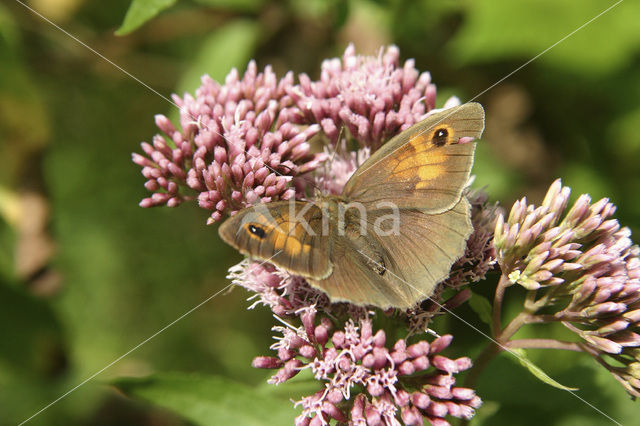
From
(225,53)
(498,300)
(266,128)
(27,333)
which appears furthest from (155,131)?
(498,300)

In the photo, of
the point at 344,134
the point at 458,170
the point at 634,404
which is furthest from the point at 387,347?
the point at 634,404

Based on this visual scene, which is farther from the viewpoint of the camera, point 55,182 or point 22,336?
point 55,182

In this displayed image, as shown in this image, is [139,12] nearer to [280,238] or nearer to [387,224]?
[280,238]

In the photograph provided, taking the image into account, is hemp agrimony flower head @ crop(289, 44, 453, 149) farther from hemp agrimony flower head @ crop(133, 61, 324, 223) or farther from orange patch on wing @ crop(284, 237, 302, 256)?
orange patch on wing @ crop(284, 237, 302, 256)

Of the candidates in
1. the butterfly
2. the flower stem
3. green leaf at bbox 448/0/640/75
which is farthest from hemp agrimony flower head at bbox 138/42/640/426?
green leaf at bbox 448/0/640/75

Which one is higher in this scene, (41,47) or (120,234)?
(41,47)

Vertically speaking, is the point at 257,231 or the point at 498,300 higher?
the point at 257,231

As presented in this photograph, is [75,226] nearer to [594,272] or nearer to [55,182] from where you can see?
[55,182]
